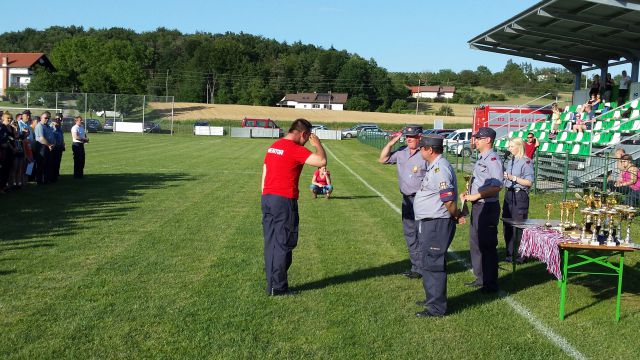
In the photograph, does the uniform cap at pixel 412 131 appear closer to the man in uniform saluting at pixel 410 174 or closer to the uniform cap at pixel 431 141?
the man in uniform saluting at pixel 410 174

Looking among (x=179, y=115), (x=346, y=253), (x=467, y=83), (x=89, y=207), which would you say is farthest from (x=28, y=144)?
(x=467, y=83)

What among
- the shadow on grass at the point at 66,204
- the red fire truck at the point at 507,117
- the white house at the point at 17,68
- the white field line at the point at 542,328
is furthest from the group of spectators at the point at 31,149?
the white house at the point at 17,68

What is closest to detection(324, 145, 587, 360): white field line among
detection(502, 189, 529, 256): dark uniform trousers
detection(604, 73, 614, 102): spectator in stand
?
detection(502, 189, 529, 256): dark uniform trousers

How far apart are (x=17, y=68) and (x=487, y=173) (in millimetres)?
100983

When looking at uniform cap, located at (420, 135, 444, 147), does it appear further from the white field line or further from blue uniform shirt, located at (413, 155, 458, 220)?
the white field line

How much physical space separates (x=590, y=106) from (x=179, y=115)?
62.5 metres

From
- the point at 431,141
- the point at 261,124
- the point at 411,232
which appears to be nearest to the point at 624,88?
the point at 411,232

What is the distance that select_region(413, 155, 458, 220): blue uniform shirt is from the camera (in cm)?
632

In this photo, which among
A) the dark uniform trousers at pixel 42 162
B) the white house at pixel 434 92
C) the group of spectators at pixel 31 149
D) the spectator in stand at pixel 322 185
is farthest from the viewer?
the white house at pixel 434 92

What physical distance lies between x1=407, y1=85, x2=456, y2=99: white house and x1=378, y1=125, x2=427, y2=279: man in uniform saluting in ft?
411

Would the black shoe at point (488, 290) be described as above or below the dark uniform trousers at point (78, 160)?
below

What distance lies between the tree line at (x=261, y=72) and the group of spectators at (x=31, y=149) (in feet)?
293

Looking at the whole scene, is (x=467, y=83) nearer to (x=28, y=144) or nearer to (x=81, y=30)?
(x=81, y=30)

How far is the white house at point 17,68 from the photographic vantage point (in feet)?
311
